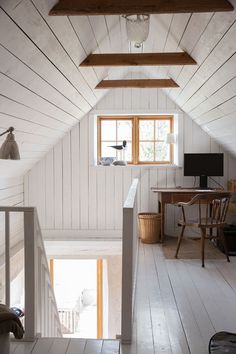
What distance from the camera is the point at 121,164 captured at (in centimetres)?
554

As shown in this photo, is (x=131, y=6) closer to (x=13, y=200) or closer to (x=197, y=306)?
(x=197, y=306)

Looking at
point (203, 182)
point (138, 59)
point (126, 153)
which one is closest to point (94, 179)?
point (126, 153)

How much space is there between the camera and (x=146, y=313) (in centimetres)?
290

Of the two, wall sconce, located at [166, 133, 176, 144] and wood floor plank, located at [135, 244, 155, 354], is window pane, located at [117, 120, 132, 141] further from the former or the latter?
wood floor plank, located at [135, 244, 155, 354]

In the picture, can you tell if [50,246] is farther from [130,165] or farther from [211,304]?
[211,304]

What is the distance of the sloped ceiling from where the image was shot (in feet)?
6.57

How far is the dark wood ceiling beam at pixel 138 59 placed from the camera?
10.1 ft

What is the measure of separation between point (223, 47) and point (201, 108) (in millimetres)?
1938

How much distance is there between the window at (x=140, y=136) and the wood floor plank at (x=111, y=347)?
354 cm

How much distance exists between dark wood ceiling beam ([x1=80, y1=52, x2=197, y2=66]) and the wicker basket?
8.17 ft

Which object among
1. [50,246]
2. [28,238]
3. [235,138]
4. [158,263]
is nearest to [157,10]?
[28,238]

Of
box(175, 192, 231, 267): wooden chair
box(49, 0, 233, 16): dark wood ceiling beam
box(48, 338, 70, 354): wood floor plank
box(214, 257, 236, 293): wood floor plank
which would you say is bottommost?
box(48, 338, 70, 354): wood floor plank

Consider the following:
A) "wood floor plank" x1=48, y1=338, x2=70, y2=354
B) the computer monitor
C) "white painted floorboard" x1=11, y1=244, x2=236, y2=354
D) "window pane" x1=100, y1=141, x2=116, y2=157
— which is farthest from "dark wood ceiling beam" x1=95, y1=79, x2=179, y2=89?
"wood floor plank" x1=48, y1=338, x2=70, y2=354

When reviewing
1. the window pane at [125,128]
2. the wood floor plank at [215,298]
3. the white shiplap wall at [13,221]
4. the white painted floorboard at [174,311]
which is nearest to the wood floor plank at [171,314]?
the white painted floorboard at [174,311]
